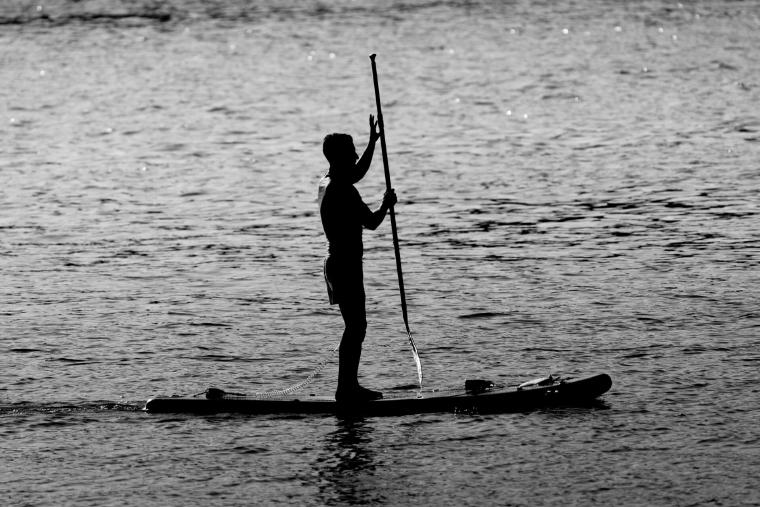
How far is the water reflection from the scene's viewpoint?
871cm

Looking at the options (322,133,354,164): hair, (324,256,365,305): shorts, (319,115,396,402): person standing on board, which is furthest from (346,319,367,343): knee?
(322,133,354,164): hair

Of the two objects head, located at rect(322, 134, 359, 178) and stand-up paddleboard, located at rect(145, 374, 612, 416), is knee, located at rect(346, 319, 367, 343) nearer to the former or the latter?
stand-up paddleboard, located at rect(145, 374, 612, 416)

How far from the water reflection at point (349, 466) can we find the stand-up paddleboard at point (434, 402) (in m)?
0.23

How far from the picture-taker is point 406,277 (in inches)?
603

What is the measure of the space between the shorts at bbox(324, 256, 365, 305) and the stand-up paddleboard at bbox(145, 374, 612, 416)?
0.72m

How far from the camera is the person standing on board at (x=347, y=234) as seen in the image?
10.3 meters

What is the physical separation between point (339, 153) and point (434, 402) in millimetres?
1772

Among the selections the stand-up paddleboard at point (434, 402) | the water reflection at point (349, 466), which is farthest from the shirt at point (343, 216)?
the water reflection at point (349, 466)

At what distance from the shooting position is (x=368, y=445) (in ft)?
31.8

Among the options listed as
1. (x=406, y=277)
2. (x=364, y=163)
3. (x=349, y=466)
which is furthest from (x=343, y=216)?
(x=406, y=277)

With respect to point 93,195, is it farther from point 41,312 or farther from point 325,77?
point 325,77

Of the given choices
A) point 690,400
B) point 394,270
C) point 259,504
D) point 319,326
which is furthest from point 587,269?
point 259,504

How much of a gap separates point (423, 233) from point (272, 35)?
29330 mm

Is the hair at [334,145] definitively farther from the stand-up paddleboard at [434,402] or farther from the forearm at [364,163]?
the stand-up paddleboard at [434,402]
